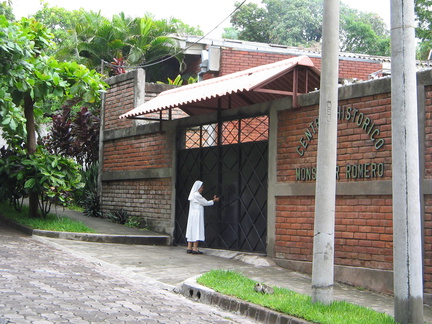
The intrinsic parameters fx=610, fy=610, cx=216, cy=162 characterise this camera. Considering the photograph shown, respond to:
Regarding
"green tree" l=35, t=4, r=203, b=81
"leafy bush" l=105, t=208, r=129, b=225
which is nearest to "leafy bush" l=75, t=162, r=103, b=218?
"leafy bush" l=105, t=208, r=129, b=225

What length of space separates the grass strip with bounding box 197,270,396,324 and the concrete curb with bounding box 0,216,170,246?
491 centimetres

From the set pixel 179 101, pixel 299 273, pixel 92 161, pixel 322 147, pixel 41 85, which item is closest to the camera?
pixel 322 147

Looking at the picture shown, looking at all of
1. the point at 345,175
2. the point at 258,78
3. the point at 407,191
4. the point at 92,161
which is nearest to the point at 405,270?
the point at 407,191

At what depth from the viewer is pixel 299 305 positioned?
706 cm

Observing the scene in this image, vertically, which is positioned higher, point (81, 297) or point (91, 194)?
point (91, 194)

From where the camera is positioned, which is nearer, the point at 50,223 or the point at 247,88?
the point at 247,88

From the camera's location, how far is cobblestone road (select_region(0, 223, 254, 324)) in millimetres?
6711

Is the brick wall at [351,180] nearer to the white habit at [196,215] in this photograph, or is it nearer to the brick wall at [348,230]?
the brick wall at [348,230]

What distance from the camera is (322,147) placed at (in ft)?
23.6

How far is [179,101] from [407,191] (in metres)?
6.27

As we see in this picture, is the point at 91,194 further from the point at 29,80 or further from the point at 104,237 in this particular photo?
the point at 29,80

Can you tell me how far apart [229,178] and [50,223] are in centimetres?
437

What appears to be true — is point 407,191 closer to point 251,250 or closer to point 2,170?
point 251,250

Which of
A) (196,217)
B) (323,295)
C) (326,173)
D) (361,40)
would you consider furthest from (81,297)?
(361,40)
